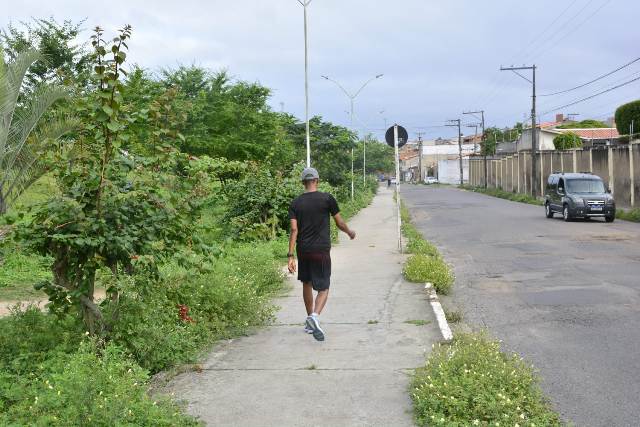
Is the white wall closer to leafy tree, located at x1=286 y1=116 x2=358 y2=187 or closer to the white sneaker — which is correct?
leafy tree, located at x1=286 y1=116 x2=358 y2=187

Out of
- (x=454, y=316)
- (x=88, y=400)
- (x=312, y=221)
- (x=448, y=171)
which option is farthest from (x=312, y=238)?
(x=448, y=171)

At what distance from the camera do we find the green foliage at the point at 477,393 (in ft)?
15.3

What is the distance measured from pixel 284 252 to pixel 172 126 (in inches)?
332

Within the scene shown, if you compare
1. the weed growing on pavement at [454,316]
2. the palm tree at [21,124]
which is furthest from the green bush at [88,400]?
the weed growing on pavement at [454,316]

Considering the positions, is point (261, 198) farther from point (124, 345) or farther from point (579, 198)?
point (579, 198)

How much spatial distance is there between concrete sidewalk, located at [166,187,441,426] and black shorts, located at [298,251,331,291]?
0.59 m

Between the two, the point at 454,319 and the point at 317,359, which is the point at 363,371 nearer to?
the point at 317,359

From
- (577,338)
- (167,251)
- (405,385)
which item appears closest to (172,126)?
(167,251)

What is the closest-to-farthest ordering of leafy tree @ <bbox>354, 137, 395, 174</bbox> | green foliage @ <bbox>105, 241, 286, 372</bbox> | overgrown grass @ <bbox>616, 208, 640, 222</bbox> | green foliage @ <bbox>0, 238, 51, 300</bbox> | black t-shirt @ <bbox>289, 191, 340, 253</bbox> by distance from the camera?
green foliage @ <bbox>105, 241, 286, 372</bbox> → black t-shirt @ <bbox>289, 191, 340, 253</bbox> → green foliage @ <bbox>0, 238, 51, 300</bbox> → overgrown grass @ <bbox>616, 208, 640, 222</bbox> → leafy tree @ <bbox>354, 137, 395, 174</bbox>

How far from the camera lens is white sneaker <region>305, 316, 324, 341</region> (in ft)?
24.0

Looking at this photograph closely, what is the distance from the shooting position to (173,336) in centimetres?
634

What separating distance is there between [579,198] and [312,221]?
70.3 feet

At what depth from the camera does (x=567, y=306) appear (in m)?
9.43

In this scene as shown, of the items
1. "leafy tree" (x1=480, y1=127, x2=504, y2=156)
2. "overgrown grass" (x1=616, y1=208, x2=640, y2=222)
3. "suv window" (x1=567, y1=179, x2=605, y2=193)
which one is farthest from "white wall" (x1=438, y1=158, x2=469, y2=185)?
"suv window" (x1=567, y1=179, x2=605, y2=193)
